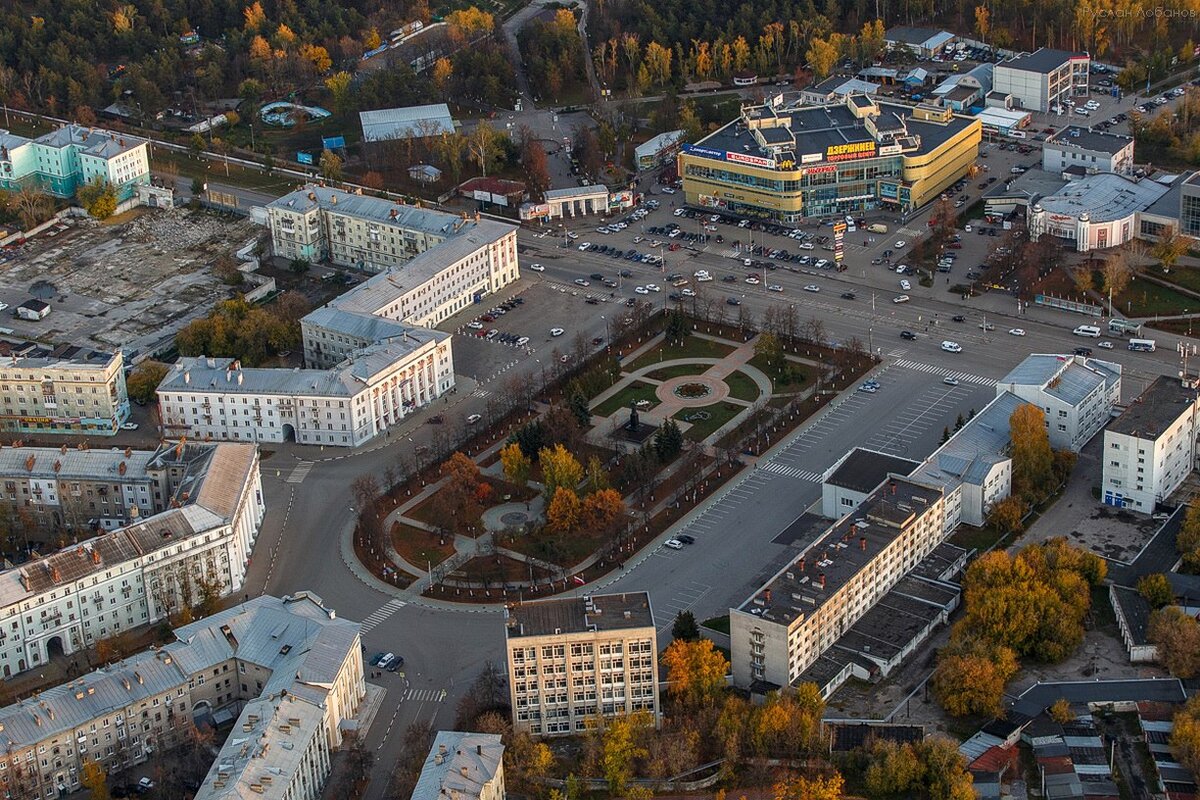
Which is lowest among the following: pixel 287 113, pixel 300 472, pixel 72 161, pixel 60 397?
pixel 300 472

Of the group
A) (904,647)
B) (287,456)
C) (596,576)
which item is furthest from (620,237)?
(904,647)

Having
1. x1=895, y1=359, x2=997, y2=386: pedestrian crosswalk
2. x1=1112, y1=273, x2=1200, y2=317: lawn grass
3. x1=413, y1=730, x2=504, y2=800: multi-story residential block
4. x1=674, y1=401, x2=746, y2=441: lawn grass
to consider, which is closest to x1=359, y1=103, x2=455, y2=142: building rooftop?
x1=674, y1=401, x2=746, y2=441: lawn grass

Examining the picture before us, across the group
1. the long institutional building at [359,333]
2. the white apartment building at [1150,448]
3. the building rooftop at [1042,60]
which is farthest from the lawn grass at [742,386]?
the building rooftop at [1042,60]

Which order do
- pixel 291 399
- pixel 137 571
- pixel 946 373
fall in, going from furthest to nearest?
pixel 946 373 < pixel 291 399 < pixel 137 571

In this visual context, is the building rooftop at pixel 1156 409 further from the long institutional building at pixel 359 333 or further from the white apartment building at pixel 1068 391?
the long institutional building at pixel 359 333

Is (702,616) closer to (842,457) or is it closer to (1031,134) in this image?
(842,457)

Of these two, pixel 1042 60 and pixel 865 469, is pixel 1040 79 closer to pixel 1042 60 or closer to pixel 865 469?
pixel 1042 60

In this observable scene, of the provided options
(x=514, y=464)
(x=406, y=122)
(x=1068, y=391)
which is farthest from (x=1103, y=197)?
(x=406, y=122)
